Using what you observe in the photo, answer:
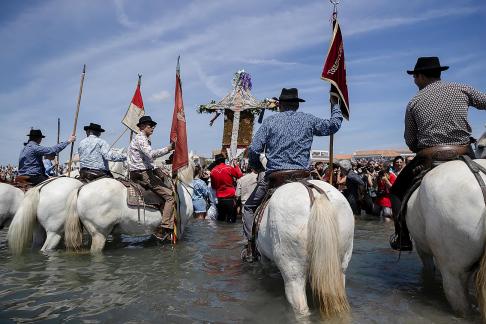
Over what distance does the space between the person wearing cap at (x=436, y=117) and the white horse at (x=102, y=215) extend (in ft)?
14.6

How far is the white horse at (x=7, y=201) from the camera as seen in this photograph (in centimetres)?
733

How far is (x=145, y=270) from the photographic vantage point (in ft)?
18.7

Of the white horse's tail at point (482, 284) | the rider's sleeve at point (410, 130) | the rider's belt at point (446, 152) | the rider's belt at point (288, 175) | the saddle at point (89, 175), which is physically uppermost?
the rider's sleeve at point (410, 130)

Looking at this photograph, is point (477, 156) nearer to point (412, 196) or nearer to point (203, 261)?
point (412, 196)

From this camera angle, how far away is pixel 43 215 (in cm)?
658

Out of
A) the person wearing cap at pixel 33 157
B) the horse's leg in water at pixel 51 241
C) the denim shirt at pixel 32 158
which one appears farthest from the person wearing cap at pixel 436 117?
the denim shirt at pixel 32 158

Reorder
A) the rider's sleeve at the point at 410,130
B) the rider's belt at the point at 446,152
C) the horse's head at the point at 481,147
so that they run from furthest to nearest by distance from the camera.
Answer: the rider's sleeve at the point at 410,130, the horse's head at the point at 481,147, the rider's belt at the point at 446,152

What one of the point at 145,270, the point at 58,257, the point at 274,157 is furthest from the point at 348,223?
the point at 58,257

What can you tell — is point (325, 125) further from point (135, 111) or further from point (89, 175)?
point (135, 111)

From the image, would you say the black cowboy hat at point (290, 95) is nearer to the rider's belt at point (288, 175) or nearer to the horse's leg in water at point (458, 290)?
the rider's belt at point (288, 175)

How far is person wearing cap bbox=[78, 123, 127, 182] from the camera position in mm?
7168

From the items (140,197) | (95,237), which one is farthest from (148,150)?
(95,237)

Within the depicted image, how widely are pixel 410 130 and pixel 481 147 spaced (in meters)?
0.70

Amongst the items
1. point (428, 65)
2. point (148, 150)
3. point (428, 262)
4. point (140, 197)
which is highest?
point (428, 65)
